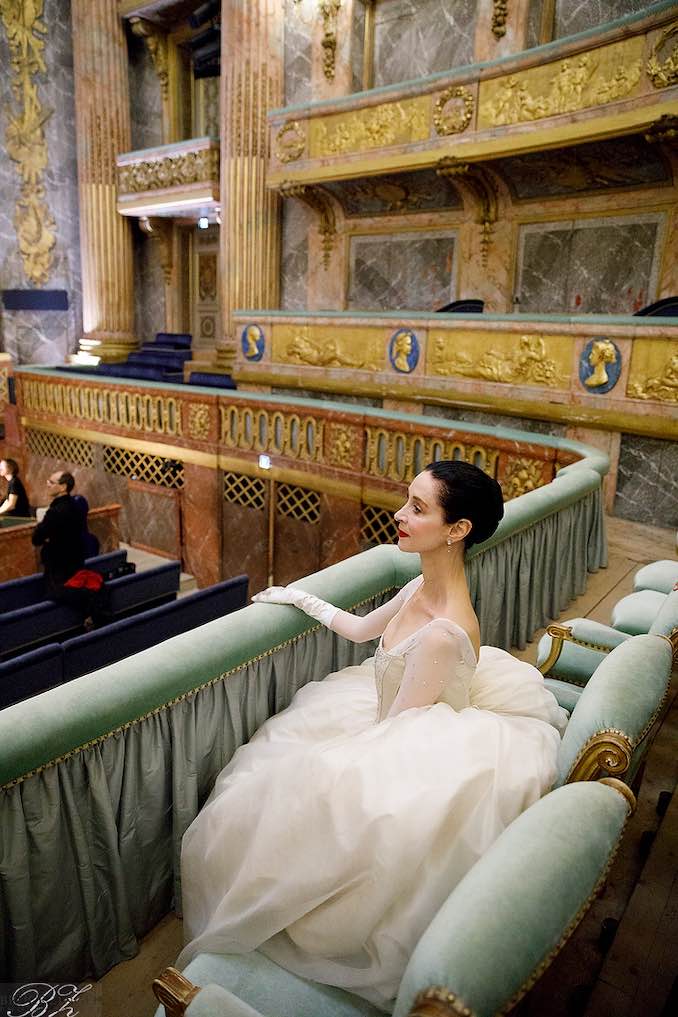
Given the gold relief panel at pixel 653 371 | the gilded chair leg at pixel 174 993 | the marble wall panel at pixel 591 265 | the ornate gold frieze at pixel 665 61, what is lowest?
the gilded chair leg at pixel 174 993

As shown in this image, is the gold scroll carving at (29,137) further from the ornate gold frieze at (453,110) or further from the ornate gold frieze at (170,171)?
the ornate gold frieze at (453,110)

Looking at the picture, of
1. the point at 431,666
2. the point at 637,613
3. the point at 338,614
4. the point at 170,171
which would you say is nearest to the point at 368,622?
the point at 338,614

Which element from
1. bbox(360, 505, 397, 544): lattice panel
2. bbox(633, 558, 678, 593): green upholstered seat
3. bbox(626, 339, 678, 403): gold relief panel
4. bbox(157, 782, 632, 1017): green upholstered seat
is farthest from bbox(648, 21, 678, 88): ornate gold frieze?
bbox(157, 782, 632, 1017): green upholstered seat

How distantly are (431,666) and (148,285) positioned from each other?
48.1 feet

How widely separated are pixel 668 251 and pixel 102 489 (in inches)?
308

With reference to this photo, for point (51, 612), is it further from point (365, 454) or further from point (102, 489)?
point (102, 489)

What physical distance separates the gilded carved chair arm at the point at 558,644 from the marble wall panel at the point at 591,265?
22.9 ft

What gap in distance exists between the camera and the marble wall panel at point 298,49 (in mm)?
10711

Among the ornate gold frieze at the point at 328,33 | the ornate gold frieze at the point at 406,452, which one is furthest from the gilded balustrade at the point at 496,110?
the ornate gold frieze at the point at 406,452

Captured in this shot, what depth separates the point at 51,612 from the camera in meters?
5.26

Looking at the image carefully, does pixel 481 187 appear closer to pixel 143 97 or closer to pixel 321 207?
pixel 321 207

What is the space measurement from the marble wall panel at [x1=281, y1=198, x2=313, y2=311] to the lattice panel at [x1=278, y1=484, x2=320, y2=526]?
505 cm

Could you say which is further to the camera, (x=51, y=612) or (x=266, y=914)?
(x=51, y=612)

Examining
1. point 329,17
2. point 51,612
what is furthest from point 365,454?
point 329,17
